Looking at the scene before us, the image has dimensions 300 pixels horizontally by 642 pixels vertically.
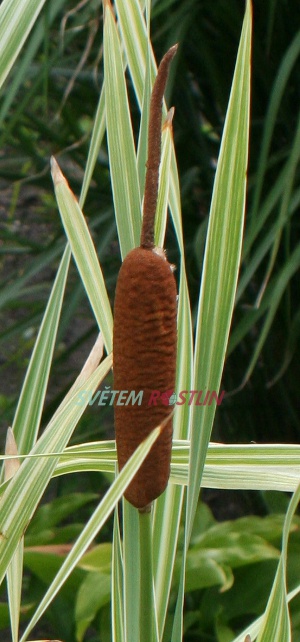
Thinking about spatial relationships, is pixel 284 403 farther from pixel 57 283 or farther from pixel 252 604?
pixel 57 283

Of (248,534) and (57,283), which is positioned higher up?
(57,283)

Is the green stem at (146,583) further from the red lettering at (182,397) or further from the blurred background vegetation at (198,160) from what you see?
the blurred background vegetation at (198,160)

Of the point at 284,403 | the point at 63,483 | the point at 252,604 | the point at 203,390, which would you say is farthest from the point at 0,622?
the point at 203,390

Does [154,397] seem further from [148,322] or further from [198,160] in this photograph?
[198,160]

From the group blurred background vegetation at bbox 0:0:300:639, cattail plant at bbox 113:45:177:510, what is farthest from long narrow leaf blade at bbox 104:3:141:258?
blurred background vegetation at bbox 0:0:300:639

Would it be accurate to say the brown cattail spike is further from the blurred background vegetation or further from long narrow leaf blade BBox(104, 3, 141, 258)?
the blurred background vegetation

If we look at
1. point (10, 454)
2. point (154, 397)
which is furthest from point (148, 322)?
point (10, 454)

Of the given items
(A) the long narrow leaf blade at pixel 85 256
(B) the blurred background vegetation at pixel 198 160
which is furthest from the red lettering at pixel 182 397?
(B) the blurred background vegetation at pixel 198 160
